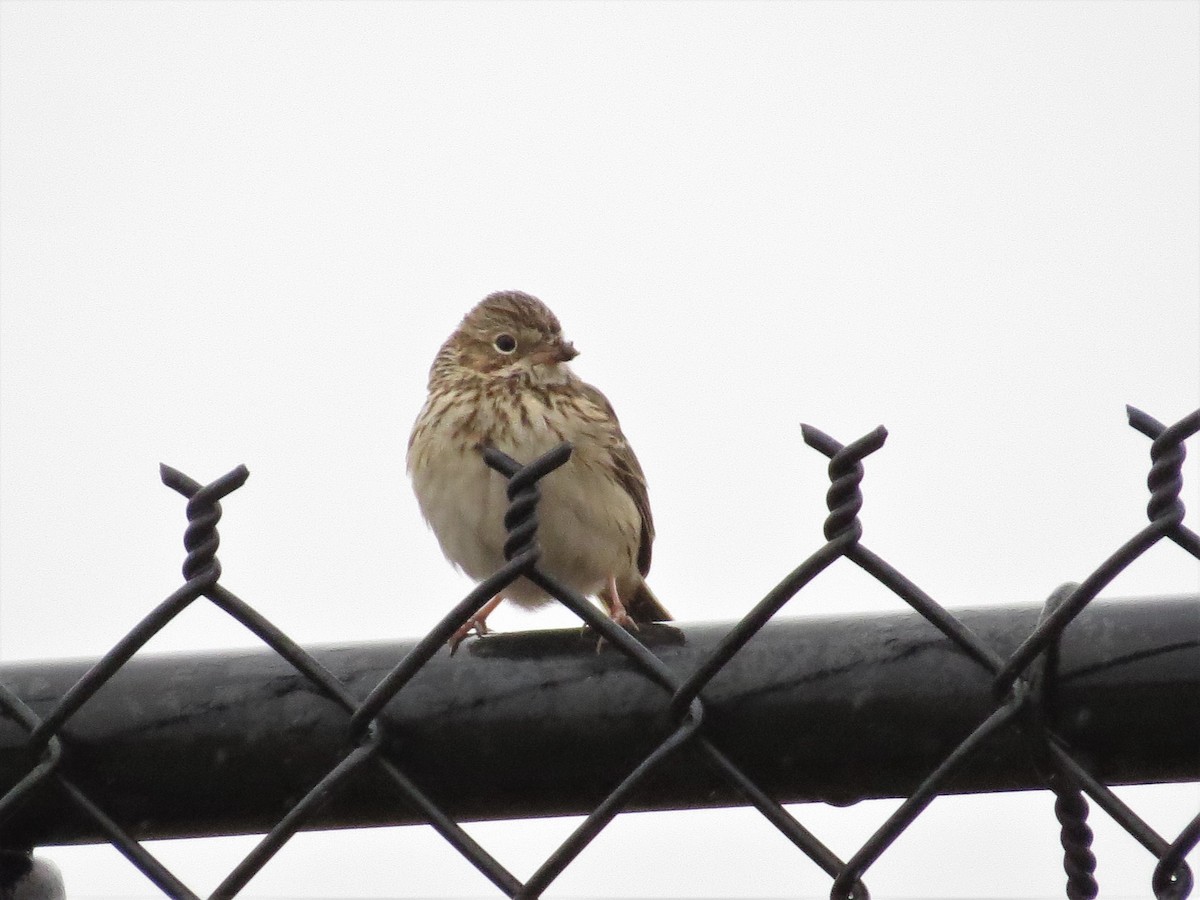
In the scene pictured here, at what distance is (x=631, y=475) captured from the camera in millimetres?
6359

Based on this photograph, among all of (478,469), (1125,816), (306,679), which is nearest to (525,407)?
(478,469)

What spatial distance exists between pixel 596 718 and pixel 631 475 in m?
3.98

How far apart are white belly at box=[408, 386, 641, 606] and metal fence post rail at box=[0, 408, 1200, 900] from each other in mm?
3074

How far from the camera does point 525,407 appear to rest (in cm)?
611

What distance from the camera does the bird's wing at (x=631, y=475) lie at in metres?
6.29

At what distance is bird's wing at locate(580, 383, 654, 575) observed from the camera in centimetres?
629

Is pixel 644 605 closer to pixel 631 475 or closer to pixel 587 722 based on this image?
pixel 631 475

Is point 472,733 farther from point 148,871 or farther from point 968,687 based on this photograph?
point 968,687

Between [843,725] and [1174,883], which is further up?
[843,725]

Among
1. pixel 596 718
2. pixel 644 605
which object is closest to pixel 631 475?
pixel 644 605

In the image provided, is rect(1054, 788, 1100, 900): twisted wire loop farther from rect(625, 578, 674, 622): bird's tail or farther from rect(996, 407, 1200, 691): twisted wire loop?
rect(625, 578, 674, 622): bird's tail

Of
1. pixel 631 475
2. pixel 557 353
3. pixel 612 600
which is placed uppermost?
pixel 557 353

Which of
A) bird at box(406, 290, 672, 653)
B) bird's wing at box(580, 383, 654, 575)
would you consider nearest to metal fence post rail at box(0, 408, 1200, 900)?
bird at box(406, 290, 672, 653)

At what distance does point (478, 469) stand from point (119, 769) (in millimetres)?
3245
